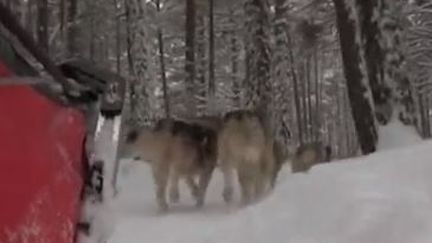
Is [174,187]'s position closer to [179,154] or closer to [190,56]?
[179,154]

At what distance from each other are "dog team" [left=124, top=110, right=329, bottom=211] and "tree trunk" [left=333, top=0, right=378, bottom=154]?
6.68 ft

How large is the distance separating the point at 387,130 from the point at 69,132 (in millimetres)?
9332

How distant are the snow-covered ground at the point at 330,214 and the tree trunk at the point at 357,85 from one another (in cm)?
324

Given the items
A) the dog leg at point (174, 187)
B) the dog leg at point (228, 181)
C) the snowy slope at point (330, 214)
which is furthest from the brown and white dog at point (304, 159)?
the snowy slope at point (330, 214)

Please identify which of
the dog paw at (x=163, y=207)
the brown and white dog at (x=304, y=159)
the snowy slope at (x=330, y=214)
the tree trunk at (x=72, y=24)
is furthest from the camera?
the tree trunk at (x=72, y=24)

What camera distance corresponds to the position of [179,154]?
35.4 feet

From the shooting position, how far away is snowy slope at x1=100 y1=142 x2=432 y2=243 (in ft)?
19.3

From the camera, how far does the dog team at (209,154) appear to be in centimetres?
1058

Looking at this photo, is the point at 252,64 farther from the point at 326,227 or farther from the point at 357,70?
Result: the point at 326,227

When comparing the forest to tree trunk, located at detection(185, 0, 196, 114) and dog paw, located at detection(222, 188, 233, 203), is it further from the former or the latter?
dog paw, located at detection(222, 188, 233, 203)

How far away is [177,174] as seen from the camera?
10.8 metres

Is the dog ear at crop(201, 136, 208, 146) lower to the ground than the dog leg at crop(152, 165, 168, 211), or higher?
higher

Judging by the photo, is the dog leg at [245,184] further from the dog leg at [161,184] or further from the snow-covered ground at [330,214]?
the dog leg at [161,184]

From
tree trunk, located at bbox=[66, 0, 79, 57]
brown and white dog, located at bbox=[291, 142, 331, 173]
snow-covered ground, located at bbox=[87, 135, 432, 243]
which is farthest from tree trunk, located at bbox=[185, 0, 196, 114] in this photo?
snow-covered ground, located at bbox=[87, 135, 432, 243]
